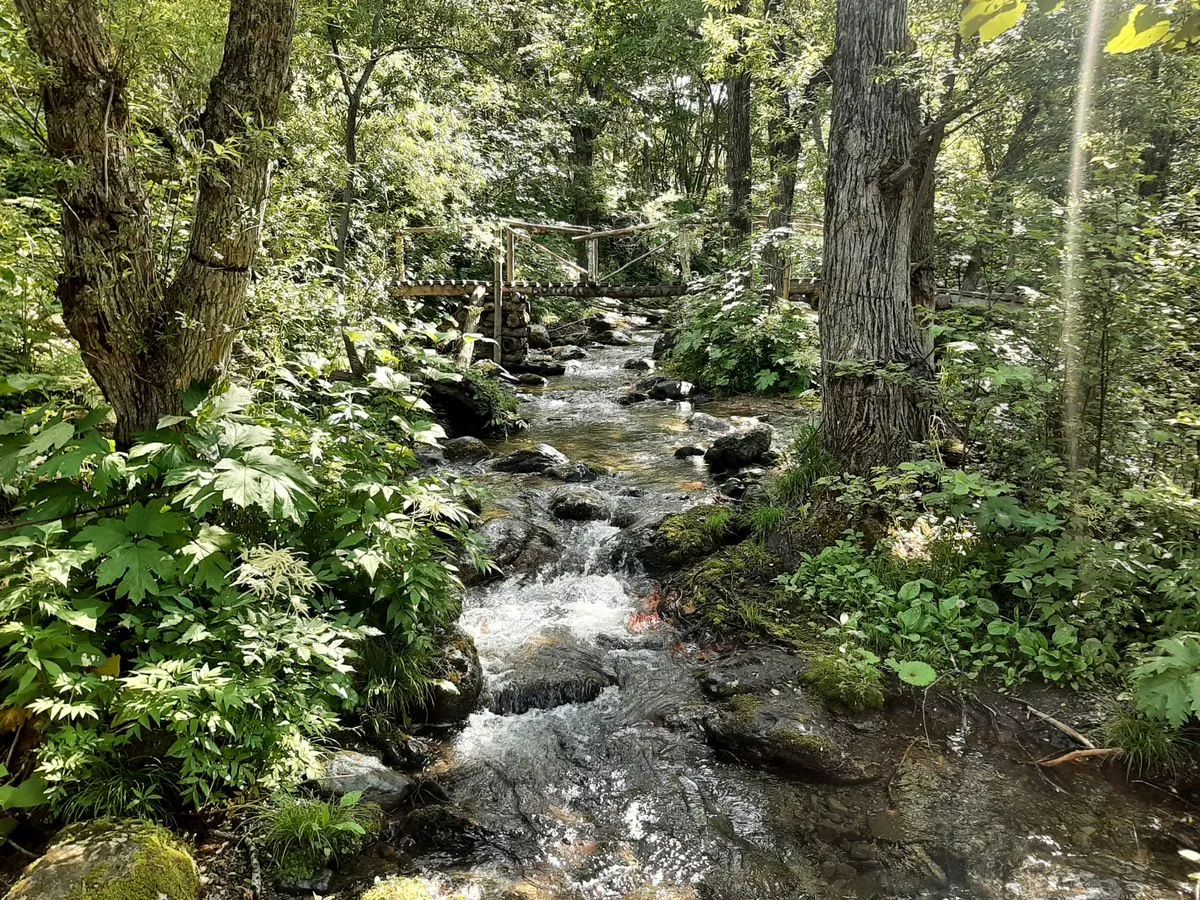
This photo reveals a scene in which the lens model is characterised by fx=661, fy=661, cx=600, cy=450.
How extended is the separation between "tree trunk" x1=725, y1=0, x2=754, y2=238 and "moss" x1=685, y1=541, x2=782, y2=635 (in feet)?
31.9

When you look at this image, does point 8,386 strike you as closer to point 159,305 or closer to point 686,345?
point 159,305

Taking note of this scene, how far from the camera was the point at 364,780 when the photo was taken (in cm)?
299

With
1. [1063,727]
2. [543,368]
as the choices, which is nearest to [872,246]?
[1063,727]

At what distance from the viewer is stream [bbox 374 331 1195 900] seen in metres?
2.72

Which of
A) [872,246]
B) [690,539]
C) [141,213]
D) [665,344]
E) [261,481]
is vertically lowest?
[690,539]

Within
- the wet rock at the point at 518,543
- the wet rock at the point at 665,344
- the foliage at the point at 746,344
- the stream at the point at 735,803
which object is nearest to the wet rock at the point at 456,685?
the stream at the point at 735,803

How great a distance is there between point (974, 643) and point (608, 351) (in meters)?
13.3

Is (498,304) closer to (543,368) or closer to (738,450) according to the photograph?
(543,368)

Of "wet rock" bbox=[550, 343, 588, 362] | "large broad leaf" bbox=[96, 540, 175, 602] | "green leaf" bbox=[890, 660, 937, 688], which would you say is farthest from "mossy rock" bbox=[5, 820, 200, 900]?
"wet rock" bbox=[550, 343, 588, 362]

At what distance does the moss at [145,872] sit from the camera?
2176 millimetres

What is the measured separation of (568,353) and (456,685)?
1250 cm

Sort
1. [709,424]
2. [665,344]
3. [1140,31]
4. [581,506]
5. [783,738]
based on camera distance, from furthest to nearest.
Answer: [665,344], [709,424], [581,506], [783,738], [1140,31]

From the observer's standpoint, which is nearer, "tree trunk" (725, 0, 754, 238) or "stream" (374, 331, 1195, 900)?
"stream" (374, 331, 1195, 900)

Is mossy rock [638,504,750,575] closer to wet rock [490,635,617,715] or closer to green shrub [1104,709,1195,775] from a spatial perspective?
wet rock [490,635,617,715]
